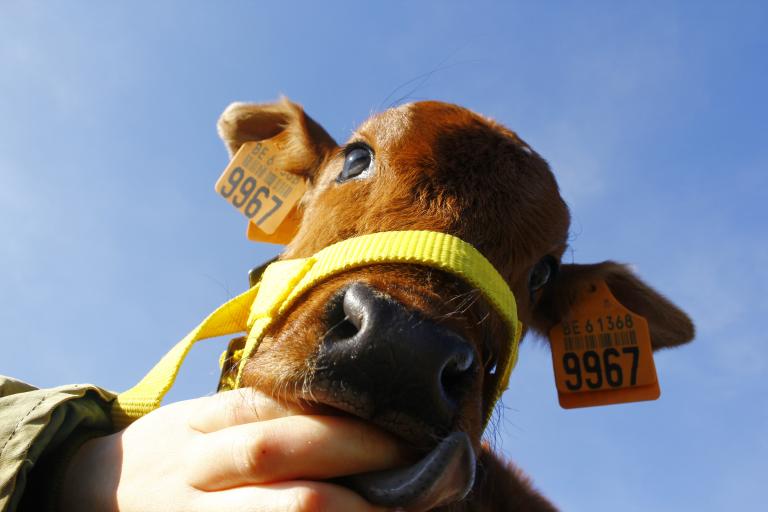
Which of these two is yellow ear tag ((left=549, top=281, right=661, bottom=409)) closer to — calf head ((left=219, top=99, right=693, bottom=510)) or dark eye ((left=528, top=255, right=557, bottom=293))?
calf head ((left=219, top=99, right=693, bottom=510))

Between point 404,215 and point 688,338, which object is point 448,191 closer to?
point 404,215

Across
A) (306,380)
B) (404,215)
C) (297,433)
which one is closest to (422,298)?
(306,380)

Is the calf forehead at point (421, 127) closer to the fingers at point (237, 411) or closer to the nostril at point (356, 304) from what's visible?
the nostril at point (356, 304)

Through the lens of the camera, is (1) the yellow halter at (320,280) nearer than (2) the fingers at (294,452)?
No

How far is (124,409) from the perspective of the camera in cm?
217

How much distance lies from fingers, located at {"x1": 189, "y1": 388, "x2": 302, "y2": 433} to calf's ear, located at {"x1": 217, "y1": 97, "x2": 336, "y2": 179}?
2367 millimetres

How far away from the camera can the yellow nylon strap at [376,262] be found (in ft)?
6.26

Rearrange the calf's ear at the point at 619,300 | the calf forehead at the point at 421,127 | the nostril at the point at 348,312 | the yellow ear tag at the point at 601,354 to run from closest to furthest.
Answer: the nostril at the point at 348,312 → the calf forehead at the point at 421,127 → the yellow ear tag at the point at 601,354 → the calf's ear at the point at 619,300

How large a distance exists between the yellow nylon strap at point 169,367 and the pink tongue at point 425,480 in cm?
94

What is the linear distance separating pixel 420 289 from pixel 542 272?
5.03 feet

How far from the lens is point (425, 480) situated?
4.53 ft

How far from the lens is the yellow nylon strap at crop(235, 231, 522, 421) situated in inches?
→ 75.2

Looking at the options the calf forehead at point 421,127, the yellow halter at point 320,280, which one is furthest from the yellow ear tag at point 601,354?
the yellow halter at point 320,280

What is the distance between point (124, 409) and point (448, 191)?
4.61 feet
